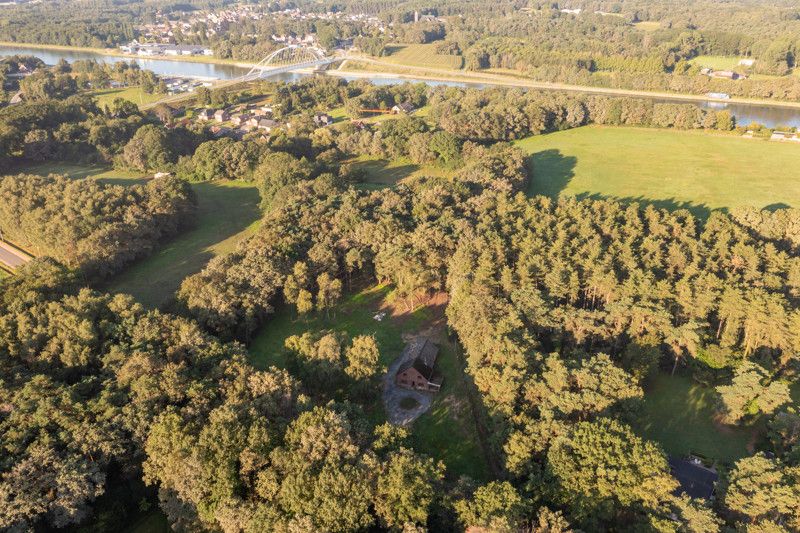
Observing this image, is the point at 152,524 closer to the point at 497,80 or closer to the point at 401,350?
the point at 401,350

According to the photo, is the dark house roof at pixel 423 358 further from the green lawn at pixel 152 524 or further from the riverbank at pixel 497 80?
the riverbank at pixel 497 80

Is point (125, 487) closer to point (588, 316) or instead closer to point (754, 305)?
point (588, 316)

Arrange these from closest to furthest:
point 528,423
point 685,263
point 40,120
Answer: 1. point 528,423
2. point 685,263
3. point 40,120

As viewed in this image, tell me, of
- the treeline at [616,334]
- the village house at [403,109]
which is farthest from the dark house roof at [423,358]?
the village house at [403,109]

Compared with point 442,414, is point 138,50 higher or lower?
higher

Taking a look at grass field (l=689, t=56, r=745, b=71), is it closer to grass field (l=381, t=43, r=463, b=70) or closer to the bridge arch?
grass field (l=381, t=43, r=463, b=70)

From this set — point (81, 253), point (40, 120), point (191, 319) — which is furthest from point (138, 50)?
point (191, 319)

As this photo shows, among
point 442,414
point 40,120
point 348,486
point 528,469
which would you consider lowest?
point 442,414
